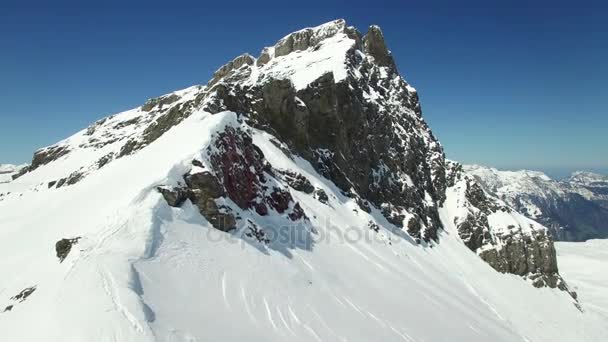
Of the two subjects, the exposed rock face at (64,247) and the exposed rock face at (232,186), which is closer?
the exposed rock face at (64,247)

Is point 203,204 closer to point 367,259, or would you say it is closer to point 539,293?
point 367,259

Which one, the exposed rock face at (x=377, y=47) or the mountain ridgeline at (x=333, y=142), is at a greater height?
the exposed rock face at (x=377, y=47)

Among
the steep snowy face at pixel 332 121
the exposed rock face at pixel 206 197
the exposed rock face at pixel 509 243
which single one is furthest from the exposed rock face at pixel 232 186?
the exposed rock face at pixel 509 243

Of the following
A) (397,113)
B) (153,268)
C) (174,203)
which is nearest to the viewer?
(153,268)

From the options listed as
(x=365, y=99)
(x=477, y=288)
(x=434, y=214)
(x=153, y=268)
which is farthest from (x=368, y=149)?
(x=153, y=268)

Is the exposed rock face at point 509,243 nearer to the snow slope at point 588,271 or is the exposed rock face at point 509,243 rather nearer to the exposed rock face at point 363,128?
the exposed rock face at point 363,128

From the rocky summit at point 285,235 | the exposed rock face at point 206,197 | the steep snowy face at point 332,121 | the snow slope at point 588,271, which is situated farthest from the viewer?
the snow slope at point 588,271

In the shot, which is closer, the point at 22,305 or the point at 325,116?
the point at 22,305
